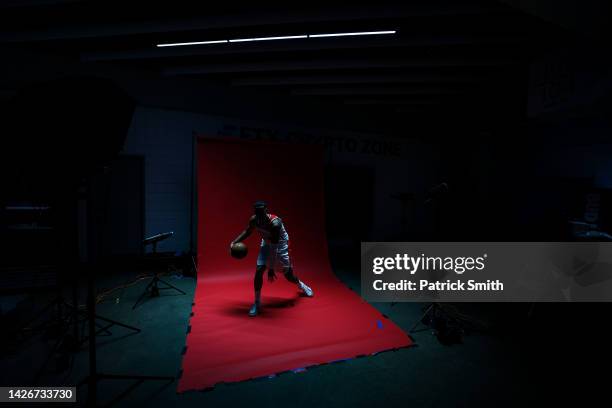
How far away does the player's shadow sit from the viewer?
179 inches

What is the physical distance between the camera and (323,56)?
18.4 ft

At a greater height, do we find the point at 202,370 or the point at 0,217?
the point at 0,217

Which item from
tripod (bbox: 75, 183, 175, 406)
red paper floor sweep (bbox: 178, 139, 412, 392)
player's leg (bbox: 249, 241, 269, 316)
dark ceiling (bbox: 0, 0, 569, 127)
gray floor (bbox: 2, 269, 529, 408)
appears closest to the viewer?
tripod (bbox: 75, 183, 175, 406)

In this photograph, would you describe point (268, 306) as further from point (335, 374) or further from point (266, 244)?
point (335, 374)

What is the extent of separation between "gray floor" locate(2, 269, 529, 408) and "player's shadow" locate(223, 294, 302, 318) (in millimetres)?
703

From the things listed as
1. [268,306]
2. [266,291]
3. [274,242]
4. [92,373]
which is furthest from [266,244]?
[92,373]

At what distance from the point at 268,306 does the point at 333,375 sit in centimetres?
186

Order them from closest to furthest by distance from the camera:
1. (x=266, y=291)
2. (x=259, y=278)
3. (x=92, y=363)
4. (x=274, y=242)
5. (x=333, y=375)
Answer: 1. (x=92, y=363)
2. (x=333, y=375)
3. (x=259, y=278)
4. (x=274, y=242)
5. (x=266, y=291)

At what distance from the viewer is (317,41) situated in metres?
4.79

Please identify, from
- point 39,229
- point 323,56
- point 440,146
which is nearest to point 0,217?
point 39,229

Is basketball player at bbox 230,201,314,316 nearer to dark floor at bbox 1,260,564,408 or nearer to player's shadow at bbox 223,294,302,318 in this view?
player's shadow at bbox 223,294,302,318

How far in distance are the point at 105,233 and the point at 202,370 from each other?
4788 mm

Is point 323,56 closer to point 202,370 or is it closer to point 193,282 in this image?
point 193,282

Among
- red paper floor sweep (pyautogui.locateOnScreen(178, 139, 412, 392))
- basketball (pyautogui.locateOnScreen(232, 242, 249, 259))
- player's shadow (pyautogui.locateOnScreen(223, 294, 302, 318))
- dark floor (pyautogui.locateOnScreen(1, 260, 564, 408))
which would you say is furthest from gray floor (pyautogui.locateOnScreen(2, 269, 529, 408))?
basketball (pyautogui.locateOnScreen(232, 242, 249, 259))
